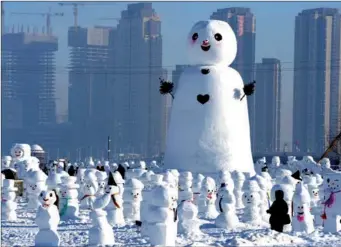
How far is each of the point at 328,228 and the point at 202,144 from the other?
704 centimetres

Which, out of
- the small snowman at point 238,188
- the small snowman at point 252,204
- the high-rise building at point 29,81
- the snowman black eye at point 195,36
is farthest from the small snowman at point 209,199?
the high-rise building at point 29,81

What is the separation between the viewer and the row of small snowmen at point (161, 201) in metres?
11.7

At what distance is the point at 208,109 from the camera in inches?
794

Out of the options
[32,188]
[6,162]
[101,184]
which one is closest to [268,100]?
[6,162]

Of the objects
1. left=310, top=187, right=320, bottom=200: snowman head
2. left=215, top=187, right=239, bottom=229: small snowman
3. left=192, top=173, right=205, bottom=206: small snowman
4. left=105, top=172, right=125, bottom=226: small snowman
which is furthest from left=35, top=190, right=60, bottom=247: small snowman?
left=310, top=187, right=320, bottom=200: snowman head

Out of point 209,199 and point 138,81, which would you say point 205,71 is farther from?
point 138,81

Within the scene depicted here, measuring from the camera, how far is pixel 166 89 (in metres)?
20.9

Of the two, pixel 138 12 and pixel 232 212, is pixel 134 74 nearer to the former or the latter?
pixel 138 12

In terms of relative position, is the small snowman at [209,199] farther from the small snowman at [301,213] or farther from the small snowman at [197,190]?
the small snowman at [301,213]

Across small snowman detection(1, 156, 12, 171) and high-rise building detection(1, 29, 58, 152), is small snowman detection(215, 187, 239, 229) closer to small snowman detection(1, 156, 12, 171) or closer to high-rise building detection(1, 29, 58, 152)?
small snowman detection(1, 156, 12, 171)

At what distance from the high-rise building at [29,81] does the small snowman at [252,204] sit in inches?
2250

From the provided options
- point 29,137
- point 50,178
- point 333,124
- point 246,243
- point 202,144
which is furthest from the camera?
point 29,137

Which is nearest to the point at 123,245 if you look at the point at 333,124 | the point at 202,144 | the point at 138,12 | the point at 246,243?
the point at 246,243

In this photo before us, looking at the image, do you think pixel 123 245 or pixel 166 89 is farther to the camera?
pixel 166 89
